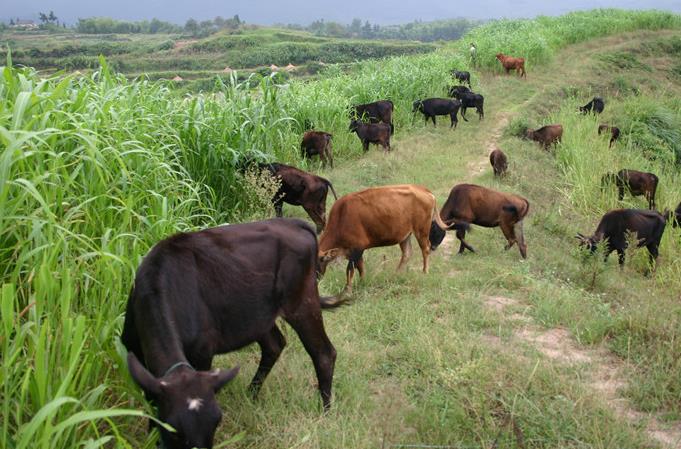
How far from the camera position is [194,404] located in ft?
7.91

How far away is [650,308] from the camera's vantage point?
16.5 feet

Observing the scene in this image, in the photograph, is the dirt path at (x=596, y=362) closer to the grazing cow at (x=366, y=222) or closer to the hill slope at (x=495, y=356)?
the hill slope at (x=495, y=356)

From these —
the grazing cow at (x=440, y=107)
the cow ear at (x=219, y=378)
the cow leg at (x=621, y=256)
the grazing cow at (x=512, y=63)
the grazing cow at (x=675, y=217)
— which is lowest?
the cow leg at (x=621, y=256)

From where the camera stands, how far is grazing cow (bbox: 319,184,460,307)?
561 centimetres

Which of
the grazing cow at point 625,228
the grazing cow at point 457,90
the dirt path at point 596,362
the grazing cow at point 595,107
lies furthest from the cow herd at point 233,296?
the grazing cow at point 595,107

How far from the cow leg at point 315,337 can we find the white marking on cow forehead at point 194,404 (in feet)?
3.68

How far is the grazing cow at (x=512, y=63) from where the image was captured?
63.2 ft

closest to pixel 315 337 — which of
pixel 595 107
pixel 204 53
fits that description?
pixel 595 107

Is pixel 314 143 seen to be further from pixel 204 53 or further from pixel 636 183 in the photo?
pixel 204 53

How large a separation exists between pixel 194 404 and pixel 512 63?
62.1 feet

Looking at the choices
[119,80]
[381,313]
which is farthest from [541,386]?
[119,80]

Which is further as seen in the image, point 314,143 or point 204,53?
point 204,53

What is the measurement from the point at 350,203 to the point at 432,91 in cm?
1114

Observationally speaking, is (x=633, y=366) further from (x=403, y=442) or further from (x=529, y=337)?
(x=403, y=442)
